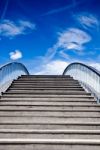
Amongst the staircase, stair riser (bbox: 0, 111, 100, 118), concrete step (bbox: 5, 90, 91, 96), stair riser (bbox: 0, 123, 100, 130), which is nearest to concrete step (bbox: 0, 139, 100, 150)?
the staircase

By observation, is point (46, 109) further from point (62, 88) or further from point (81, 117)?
point (62, 88)

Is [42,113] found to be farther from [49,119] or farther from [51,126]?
[51,126]

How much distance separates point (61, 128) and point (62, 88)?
12.5 ft

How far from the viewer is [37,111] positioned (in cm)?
737

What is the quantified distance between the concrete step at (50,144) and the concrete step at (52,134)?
405 mm

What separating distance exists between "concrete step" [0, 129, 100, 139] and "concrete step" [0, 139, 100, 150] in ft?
1.33

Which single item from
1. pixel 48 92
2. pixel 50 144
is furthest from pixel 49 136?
pixel 48 92

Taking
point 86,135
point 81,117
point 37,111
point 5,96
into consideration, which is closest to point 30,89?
point 5,96

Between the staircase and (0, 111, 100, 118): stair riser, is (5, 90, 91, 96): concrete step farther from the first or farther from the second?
(0, 111, 100, 118): stair riser

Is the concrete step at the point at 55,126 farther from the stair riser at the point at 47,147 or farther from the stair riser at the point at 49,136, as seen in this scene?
the stair riser at the point at 47,147

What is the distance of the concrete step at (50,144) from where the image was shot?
5293 millimetres

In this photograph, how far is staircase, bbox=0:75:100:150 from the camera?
211 inches

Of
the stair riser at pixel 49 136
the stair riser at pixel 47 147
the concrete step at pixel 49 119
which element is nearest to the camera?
the stair riser at pixel 47 147

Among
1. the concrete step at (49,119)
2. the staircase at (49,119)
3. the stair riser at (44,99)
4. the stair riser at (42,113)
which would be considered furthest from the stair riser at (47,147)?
the stair riser at (44,99)
